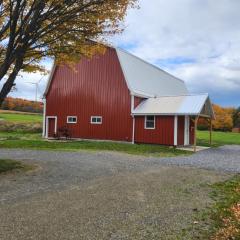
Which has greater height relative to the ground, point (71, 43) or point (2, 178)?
point (71, 43)

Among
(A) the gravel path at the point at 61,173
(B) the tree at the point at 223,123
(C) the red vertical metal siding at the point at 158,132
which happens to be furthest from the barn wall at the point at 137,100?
(B) the tree at the point at 223,123

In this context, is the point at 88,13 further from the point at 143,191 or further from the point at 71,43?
the point at 143,191

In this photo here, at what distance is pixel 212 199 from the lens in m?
8.52

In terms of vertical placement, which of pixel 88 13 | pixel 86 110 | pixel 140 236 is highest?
pixel 88 13

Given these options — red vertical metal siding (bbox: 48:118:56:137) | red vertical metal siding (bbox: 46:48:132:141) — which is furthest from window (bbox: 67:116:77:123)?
red vertical metal siding (bbox: 48:118:56:137)

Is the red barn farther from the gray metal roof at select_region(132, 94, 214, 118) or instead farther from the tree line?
the tree line

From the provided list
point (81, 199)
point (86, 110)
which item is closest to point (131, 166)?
point (81, 199)

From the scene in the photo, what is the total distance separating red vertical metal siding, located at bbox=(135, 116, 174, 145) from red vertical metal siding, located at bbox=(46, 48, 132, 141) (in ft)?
2.51

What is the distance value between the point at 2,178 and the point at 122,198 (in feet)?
14.6

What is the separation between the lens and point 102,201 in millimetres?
7965

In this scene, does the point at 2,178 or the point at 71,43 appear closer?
the point at 2,178

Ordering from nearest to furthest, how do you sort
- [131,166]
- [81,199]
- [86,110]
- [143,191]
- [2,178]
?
[81,199] → [143,191] → [2,178] → [131,166] → [86,110]

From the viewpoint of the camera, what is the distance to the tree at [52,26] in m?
11.6

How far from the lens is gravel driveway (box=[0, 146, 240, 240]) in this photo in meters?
6.05
